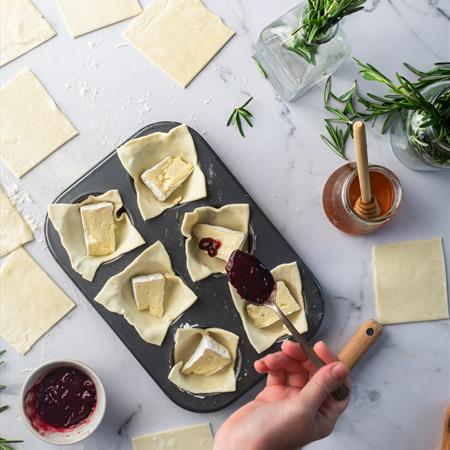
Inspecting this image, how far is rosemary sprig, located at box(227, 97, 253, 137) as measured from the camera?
1.85 m

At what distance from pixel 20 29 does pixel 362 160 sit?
1.06 m

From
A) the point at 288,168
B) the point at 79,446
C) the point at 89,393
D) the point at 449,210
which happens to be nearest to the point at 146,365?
the point at 89,393

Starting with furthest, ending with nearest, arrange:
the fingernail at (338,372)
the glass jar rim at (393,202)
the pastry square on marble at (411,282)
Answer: the pastry square on marble at (411,282) < the glass jar rim at (393,202) < the fingernail at (338,372)

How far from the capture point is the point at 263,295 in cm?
167

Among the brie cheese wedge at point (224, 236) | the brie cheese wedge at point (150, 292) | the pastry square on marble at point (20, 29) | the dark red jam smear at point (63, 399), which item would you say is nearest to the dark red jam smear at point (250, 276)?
the brie cheese wedge at point (224, 236)

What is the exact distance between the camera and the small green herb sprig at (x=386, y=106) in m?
1.60

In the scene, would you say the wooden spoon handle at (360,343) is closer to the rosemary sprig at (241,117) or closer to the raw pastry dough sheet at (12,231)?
the rosemary sprig at (241,117)

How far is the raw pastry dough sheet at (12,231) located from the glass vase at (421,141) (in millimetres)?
1077

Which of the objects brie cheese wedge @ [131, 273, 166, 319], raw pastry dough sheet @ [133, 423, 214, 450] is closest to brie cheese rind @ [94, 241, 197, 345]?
brie cheese wedge @ [131, 273, 166, 319]

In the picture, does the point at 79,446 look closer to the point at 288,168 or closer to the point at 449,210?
the point at 288,168

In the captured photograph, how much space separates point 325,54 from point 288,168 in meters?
0.33

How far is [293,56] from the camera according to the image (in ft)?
5.85

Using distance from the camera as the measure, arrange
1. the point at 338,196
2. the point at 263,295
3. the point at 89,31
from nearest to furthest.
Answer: the point at 263,295
the point at 338,196
the point at 89,31

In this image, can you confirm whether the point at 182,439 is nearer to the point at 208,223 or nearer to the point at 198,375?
the point at 198,375
